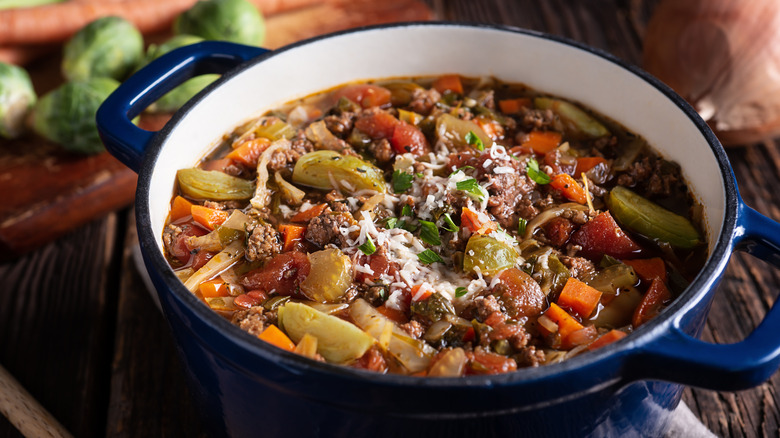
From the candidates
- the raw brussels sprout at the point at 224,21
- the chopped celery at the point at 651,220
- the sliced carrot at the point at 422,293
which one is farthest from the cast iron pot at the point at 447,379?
the raw brussels sprout at the point at 224,21

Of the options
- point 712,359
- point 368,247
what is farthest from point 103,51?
point 712,359

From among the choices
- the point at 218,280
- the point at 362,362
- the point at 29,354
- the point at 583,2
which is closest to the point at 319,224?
the point at 218,280

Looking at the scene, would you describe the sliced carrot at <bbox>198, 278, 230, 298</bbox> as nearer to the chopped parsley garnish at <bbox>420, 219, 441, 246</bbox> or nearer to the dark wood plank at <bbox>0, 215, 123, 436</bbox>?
the chopped parsley garnish at <bbox>420, 219, 441, 246</bbox>

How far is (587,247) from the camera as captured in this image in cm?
311

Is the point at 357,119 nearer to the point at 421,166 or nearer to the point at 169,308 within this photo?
the point at 421,166

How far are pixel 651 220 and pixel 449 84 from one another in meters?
1.41

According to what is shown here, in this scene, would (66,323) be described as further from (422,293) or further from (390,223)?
(422,293)

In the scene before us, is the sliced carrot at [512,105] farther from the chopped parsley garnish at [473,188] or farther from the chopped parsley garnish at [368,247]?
the chopped parsley garnish at [368,247]

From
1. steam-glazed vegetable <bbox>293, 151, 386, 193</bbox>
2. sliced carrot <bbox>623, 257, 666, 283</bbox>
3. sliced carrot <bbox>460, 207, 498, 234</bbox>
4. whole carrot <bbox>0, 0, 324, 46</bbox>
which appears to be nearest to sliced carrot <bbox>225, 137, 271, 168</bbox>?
steam-glazed vegetable <bbox>293, 151, 386, 193</bbox>

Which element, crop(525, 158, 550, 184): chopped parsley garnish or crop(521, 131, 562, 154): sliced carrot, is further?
crop(521, 131, 562, 154): sliced carrot

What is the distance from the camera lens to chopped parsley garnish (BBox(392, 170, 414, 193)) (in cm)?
332

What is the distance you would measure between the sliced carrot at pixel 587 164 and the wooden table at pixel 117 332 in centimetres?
112

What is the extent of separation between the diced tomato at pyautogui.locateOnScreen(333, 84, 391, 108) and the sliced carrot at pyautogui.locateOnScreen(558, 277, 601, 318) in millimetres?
1614

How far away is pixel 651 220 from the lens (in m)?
3.17
